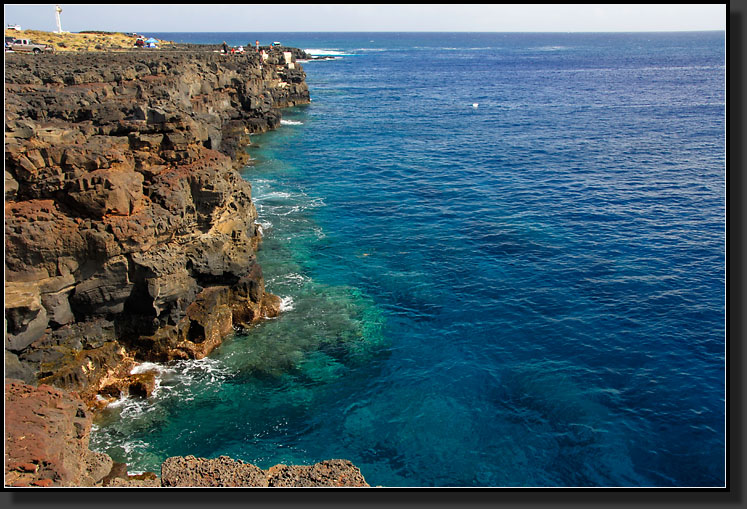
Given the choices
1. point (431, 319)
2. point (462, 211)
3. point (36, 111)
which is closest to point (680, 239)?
point (462, 211)

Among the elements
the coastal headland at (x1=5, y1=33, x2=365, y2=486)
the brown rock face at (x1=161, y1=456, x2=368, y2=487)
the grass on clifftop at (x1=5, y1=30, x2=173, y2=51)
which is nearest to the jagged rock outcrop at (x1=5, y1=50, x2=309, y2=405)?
the coastal headland at (x1=5, y1=33, x2=365, y2=486)

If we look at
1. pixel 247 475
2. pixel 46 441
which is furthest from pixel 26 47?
pixel 247 475

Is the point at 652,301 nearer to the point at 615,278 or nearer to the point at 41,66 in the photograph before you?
the point at 615,278

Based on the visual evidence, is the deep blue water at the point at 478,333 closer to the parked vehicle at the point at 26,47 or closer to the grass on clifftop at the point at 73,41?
the parked vehicle at the point at 26,47

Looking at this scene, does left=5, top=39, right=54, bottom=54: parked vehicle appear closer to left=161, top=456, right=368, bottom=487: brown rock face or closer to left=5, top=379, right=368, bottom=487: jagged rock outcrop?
left=5, top=379, right=368, bottom=487: jagged rock outcrop

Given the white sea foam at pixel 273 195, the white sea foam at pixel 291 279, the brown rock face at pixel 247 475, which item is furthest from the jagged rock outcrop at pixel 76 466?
the white sea foam at pixel 273 195

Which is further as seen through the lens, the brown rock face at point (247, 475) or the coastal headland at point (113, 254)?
the coastal headland at point (113, 254)
